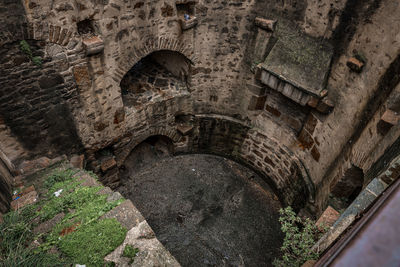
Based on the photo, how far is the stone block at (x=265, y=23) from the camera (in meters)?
5.41

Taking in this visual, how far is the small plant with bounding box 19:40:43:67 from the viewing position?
3.86m

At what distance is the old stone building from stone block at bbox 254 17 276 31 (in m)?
0.02

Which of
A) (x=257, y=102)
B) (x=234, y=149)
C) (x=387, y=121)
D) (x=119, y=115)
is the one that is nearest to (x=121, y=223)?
(x=119, y=115)

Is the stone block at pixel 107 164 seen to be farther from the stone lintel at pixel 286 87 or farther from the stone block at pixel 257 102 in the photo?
the stone lintel at pixel 286 87

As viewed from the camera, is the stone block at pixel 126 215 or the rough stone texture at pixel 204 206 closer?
the stone block at pixel 126 215

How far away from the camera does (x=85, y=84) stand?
480 centimetres

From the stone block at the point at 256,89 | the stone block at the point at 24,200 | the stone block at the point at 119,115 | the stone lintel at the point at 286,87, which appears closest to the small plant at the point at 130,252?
the stone block at the point at 24,200

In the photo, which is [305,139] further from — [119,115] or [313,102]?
[119,115]

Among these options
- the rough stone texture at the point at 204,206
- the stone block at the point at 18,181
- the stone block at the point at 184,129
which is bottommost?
the rough stone texture at the point at 204,206

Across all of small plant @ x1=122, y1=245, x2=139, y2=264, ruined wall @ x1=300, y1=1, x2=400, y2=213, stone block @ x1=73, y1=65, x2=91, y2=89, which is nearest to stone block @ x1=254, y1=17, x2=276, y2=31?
ruined wall @ x1=300, y1=1, x2=400, y2=213

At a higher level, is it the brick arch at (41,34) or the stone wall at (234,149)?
the brick arch at (41,34)

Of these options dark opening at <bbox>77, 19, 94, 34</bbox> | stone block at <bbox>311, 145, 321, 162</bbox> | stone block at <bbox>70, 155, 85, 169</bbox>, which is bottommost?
stone block at <bbox>70, 155, 85, 169</bbox>

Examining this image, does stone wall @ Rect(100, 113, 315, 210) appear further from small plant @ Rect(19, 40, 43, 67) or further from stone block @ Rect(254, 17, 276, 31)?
stone block @ Rect(254, 17, 276, 31)

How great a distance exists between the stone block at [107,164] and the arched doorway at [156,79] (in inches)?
53.0
